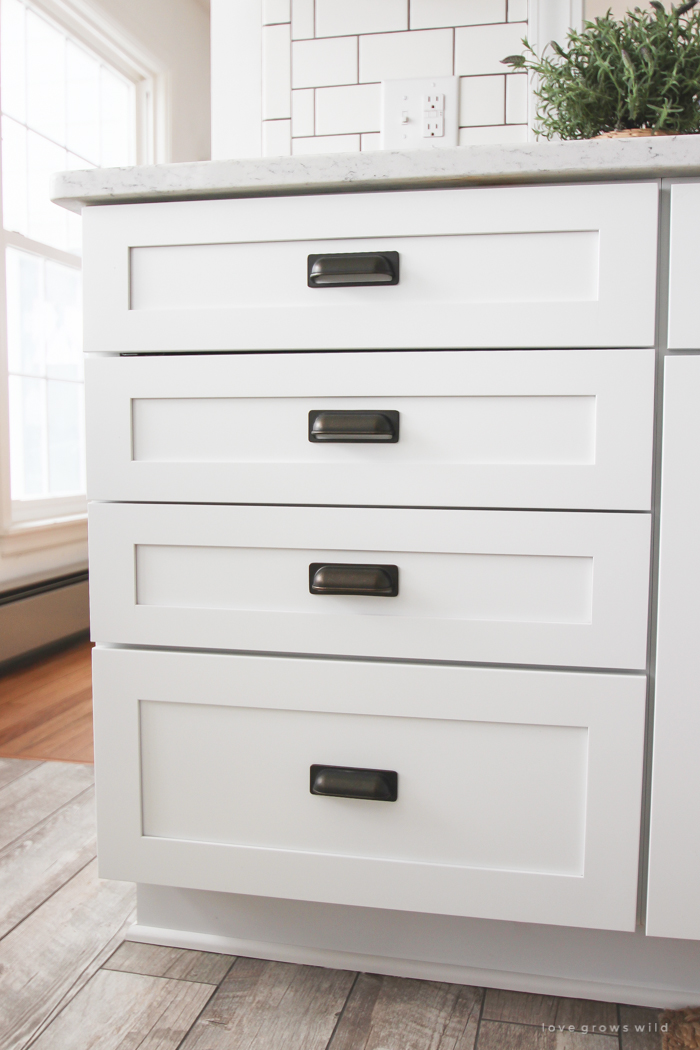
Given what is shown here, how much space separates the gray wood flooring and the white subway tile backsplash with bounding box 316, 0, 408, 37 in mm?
1586

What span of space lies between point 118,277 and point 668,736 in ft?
2.62

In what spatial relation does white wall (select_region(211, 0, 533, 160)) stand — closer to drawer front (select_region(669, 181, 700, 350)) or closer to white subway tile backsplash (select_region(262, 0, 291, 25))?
white subway tile backsplash (select_region(262, 0, 291, 25))

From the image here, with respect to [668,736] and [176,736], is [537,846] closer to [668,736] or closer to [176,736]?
[668,736]

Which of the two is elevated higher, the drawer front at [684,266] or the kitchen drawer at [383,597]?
the drawer front at [684,266]

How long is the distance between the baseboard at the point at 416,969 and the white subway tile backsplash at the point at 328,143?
137 centimetres

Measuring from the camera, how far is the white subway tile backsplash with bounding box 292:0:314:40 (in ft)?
4.84

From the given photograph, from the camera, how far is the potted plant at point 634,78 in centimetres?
88

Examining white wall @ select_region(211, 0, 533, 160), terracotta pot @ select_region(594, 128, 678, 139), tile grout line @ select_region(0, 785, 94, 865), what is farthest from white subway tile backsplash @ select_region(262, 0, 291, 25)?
tile grout line @ select_region(0, 785, 94, 865)

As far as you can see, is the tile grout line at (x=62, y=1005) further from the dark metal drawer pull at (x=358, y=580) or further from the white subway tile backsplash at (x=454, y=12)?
the white subway tile backsplash at (x=454, y=12)

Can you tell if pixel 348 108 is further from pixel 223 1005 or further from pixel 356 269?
pixel 223 1005

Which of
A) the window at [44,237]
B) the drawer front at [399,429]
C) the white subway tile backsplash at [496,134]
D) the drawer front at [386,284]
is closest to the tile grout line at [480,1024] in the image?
the drawer front at [399,429]

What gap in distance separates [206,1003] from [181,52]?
3.50m

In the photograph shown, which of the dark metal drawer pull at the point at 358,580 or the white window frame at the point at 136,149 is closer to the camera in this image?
the dark metal drawer pull at the point at 358,580

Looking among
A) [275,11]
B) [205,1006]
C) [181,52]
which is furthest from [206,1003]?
[181,52]
